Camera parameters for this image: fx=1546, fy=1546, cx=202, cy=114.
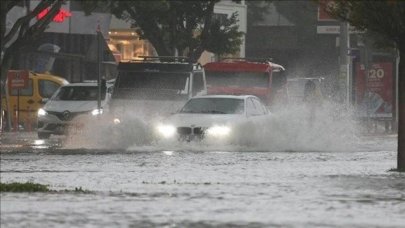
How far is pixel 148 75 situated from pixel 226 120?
595cm

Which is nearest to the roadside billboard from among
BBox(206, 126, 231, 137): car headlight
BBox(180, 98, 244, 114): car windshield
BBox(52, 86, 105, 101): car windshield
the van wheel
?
BBox(52, 86, 105, 101): car windshield

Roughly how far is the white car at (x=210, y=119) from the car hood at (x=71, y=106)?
22.3ft

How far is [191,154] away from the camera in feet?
106

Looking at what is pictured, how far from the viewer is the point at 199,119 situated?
1364 inches

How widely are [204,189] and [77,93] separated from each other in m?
23.5

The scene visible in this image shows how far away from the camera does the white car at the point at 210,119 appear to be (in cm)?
3453

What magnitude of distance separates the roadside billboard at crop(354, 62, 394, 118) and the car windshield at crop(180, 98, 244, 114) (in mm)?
18892

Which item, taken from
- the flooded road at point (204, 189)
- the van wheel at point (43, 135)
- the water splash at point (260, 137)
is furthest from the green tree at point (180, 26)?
the flooded road at point (204, 189)

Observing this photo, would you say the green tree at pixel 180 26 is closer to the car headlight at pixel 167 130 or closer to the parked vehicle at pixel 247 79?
the parked vehicle at pixel 247 79

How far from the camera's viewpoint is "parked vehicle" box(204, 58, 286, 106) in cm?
4675

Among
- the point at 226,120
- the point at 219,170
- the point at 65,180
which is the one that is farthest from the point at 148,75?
the point at 65,180

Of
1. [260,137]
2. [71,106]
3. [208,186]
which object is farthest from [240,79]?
[208,186]

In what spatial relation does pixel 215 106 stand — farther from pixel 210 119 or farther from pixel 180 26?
pixel 180 26

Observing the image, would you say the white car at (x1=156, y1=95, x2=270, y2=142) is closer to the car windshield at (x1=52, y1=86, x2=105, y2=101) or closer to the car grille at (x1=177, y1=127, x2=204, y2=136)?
the car grille at (x1=177, y1=127, x2=204, y2=136)
